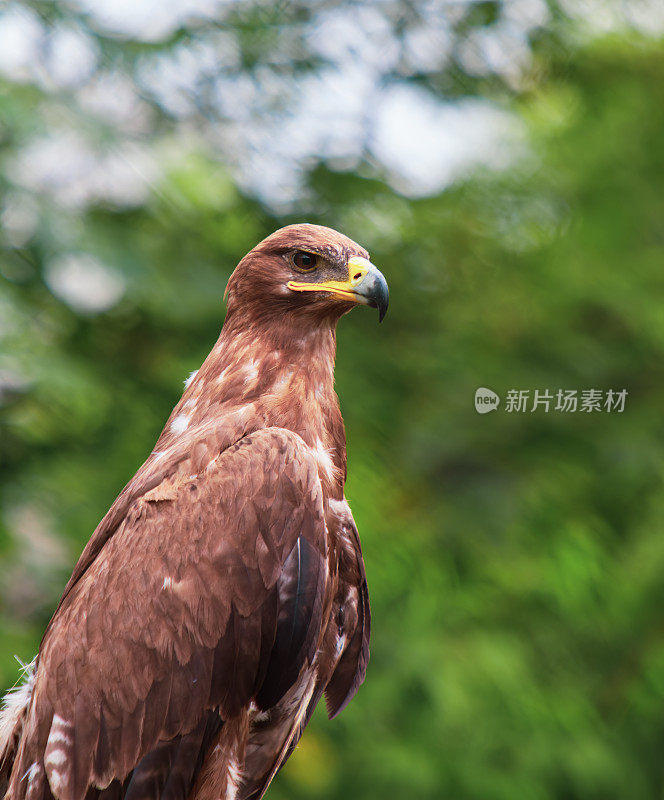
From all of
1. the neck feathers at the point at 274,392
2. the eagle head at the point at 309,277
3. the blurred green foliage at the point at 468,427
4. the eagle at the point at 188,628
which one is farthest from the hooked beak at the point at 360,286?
the blurred green foliage at the point at 468,427

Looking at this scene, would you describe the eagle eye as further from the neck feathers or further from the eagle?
the eagle

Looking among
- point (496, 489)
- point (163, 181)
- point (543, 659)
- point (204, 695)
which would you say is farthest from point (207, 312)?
point (543, 659)

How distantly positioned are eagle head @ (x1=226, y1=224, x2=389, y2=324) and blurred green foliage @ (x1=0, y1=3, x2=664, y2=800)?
6.58 feet

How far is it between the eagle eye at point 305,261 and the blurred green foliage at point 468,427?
208 centimetres

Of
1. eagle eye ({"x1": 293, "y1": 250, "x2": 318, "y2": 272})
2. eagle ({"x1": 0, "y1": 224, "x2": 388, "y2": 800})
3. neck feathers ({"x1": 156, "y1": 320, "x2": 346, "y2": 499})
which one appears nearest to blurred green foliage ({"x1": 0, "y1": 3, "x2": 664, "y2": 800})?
neck feathers ({"x1": 156, "y1": 320, "x2": 346, "y2": 499})

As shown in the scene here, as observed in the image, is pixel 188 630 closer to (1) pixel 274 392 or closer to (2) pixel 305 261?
(1) pixel 274 392

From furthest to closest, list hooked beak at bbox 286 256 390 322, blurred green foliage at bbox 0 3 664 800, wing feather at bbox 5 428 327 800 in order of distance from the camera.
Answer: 1. blurred green foliage at bbox 0 3 664 800
2. hooked beak at bbox 286 256 390 322
3. wing feather at bbox 5 428 327 800

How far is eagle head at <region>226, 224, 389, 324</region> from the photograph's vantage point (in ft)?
8.81

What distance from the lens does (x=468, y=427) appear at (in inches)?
248

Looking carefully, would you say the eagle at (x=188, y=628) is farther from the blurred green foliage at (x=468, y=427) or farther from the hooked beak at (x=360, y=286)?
the blurred green foliage at (x=468, y=427)

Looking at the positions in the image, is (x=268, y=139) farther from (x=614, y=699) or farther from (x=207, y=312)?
(x=614, y=699)

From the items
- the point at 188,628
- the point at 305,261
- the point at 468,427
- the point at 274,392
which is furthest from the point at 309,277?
the point at 468,427

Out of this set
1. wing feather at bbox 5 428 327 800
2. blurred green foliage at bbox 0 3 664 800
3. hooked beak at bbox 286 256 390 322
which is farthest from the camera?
blurred green foliage at bbox 0 3 664 800

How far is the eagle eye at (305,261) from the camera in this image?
2736 millimetres
